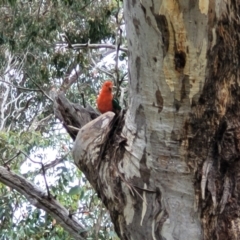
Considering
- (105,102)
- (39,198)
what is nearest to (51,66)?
(105,102)

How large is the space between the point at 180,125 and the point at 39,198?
1.57m

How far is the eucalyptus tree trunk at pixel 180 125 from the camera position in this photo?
1449 mm

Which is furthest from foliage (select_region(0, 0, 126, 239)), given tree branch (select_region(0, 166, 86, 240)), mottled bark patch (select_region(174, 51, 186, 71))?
mottled bark patch (select_region(174, 51, 186, 71))

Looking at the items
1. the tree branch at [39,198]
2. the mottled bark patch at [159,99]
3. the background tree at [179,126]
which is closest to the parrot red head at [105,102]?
the tree branch at [39,198]

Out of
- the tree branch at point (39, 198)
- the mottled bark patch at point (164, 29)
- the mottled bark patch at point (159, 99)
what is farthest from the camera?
the tree branch at point (39, 198)

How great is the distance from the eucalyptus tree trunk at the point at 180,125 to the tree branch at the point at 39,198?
127 cm

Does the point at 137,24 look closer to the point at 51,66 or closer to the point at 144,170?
the point at 144,170

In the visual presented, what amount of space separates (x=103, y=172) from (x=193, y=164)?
0.34 metres

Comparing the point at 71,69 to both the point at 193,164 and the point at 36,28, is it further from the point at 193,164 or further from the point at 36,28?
the point at 193,164

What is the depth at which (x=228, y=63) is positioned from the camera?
1.52 m

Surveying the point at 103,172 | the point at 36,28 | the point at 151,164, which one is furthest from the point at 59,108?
the point at 36,28

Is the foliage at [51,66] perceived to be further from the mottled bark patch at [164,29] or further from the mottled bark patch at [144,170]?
the mottled bark patch at [164,29]

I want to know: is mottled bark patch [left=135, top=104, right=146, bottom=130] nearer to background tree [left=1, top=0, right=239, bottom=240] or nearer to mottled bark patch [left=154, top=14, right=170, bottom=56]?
background tree [left=1, top=0, right=239, bottom=240]

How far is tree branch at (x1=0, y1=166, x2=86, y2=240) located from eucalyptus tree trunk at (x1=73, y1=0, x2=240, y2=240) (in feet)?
4.18
